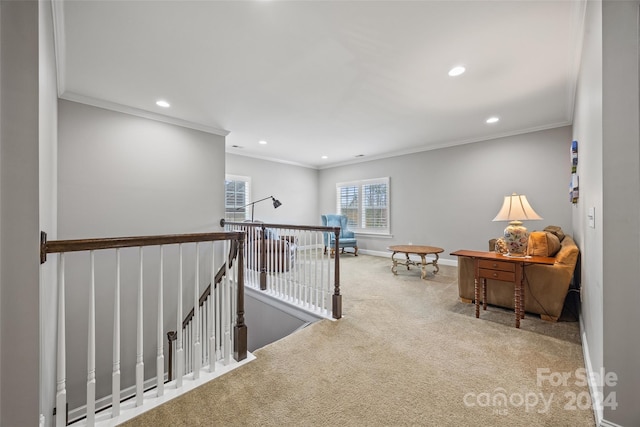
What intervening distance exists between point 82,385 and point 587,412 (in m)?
4.75

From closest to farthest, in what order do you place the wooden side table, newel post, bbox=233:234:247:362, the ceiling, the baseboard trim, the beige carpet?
1. the baseboard trim
2. the beige carpet
3. the ceiling
4. newel post, bbox=233:234:247:362
5. the wooden side table

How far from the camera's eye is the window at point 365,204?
21.5ft

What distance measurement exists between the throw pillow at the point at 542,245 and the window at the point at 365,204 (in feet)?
11.7

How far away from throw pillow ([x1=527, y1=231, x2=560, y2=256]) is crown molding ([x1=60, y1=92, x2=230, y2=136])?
4.71m

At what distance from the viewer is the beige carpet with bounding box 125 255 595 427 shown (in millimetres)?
1509

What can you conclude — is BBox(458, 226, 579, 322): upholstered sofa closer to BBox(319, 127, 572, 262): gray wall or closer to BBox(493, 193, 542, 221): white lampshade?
BBox(493, 193, 542, 221): white lampshade

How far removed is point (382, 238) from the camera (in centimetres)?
659

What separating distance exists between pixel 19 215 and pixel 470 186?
592 cm

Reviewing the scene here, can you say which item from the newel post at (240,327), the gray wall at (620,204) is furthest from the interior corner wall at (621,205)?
the newel post at (240,327)

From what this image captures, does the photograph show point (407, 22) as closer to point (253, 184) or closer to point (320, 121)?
point (320, 121)

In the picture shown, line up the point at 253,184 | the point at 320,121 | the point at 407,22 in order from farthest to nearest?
1. the point at 253,184
2. the point at 320,121
3. the point at 407,22

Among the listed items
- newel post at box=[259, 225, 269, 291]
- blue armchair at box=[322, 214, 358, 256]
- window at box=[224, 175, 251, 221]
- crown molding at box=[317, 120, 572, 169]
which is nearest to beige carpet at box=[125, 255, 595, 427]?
newel post at box=[259, 225, 269, 291]

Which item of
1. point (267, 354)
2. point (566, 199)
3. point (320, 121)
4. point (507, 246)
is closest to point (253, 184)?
point (320, 121)

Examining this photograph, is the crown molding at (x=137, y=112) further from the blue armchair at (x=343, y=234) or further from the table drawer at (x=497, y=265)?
the table drawer at (x=497, y=265)
